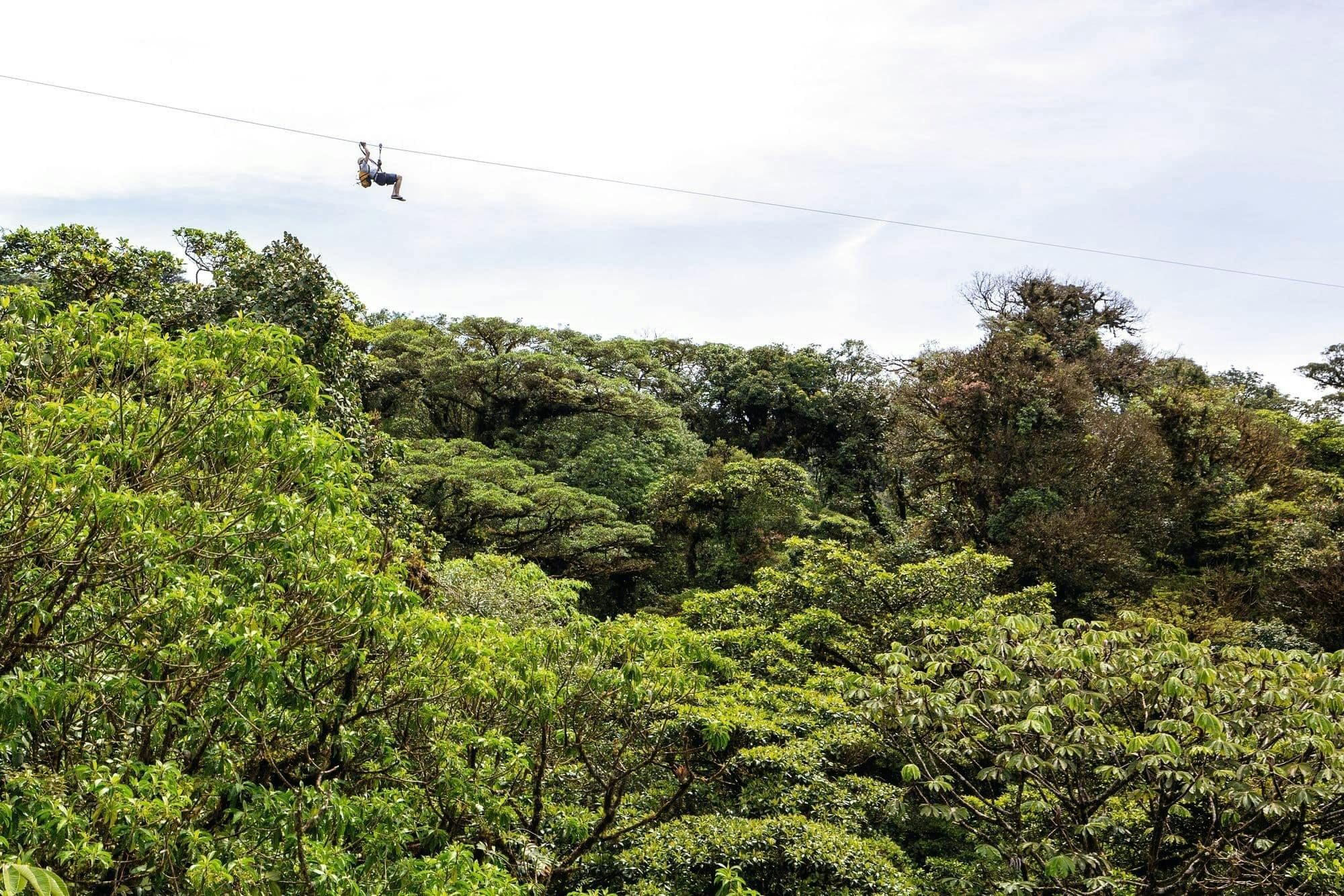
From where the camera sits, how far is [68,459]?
128 inches

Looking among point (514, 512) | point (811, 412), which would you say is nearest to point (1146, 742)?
point (514, 512)

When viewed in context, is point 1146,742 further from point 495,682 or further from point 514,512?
point 514,512

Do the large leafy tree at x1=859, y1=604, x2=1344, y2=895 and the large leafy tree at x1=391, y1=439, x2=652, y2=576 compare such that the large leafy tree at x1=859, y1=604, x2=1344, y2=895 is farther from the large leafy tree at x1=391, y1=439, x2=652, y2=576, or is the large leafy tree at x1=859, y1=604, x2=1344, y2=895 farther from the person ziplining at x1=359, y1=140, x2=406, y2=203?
the large leafy tree at x1=391, y1=439, x2=652, y2=576

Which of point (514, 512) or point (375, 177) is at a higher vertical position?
point (375, 177)

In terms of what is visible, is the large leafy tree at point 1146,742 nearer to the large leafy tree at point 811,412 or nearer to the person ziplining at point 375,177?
the person ziplining at point 375,177

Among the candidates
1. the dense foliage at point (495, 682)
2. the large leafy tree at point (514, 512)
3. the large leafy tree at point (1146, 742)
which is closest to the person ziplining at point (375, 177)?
the dense foliage at point (495, 682)

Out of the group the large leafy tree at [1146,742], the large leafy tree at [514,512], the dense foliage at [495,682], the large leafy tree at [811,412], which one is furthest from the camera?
the large leafy tree at [811,412]

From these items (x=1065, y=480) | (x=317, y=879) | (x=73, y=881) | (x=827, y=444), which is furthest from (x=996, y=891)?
(x=827, y=444)

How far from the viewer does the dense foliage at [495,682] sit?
3062 millimetres

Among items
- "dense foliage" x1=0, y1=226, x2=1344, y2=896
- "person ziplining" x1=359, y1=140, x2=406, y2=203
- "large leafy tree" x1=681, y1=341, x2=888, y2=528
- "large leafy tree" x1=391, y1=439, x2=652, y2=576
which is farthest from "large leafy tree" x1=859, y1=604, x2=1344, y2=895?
"large leafy tree" x1=681, y1=341, x2=888, y2=528

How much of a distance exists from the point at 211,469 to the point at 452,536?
1122cm

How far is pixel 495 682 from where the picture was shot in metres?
4.24

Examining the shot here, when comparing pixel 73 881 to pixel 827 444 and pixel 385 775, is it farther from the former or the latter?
pixel 827 444

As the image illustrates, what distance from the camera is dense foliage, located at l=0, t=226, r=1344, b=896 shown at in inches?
121
